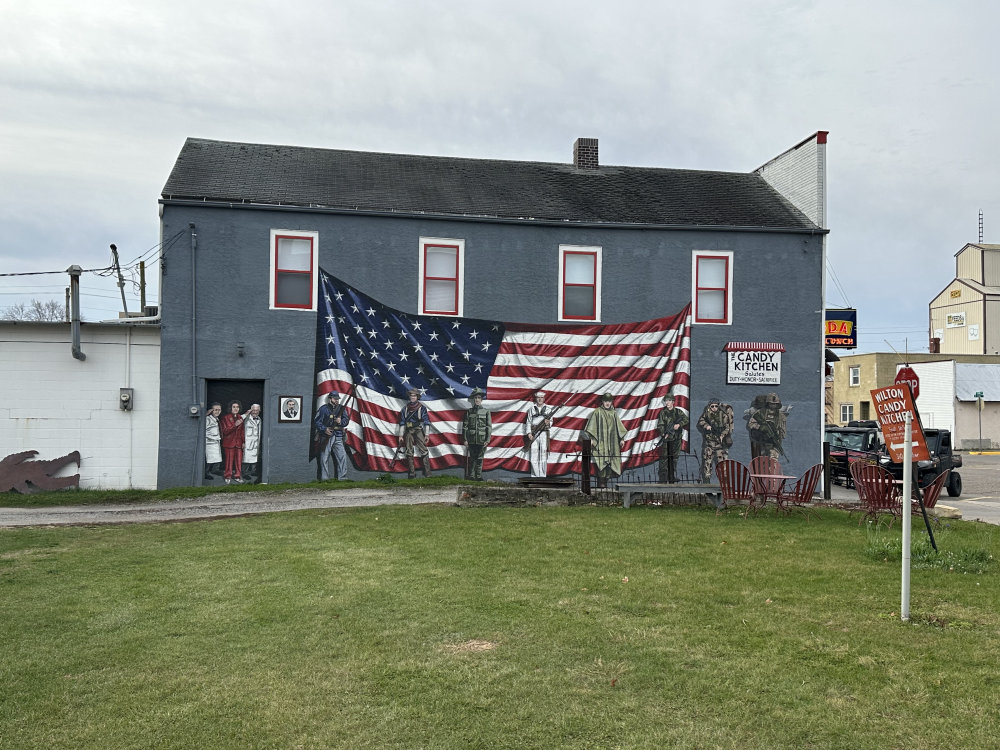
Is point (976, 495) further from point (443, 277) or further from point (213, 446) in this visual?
point (213, 446)

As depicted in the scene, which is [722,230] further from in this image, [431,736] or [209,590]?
[431,736]

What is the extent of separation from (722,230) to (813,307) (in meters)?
2.96

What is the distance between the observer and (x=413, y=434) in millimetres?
19312

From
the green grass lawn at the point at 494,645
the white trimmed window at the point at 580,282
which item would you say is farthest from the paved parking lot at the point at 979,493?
the white trimmed window at the point at 580,282

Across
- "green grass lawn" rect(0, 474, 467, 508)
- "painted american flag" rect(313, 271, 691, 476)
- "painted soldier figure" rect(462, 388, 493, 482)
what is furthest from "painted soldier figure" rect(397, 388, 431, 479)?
"painted soldier figure" rect(462, 388, 493, 482)

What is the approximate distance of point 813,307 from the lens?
20.7 meters

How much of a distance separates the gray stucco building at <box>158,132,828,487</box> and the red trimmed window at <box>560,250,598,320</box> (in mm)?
39

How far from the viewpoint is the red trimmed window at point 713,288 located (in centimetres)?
2056

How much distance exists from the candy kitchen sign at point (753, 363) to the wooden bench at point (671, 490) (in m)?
5.07

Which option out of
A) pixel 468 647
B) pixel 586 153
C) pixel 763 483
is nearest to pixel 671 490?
pixel 763 483

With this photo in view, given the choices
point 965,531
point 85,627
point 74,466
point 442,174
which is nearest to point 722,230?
point 442,174

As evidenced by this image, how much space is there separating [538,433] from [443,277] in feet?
14.2

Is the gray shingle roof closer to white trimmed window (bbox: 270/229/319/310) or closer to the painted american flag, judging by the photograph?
white trimmed window (bbox: 270/229/319/310)

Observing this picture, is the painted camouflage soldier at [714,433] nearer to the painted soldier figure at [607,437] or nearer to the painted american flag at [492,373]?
the painted american flag at [492,373]
